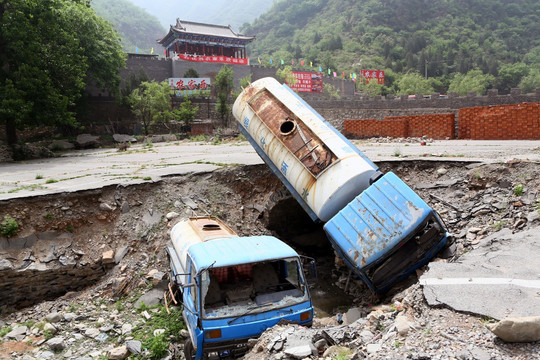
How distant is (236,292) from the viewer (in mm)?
6180

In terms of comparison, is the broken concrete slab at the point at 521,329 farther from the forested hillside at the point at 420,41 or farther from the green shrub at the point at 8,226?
the forested hillside at the point at 420,41

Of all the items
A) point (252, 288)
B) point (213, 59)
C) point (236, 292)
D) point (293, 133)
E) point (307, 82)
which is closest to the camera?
point (236, 292)

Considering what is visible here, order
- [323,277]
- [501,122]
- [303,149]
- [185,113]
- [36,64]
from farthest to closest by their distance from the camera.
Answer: [185,113] → [36,64] → [501,122] → [323,277] → [303,149]

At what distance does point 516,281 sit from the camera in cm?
503

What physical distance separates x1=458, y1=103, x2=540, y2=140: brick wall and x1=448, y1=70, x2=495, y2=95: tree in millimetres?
32285

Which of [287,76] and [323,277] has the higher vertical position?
[287,76]

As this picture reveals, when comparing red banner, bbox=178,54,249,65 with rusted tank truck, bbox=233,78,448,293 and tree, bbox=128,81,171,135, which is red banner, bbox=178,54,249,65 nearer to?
tree, bbox=128,81,171,135

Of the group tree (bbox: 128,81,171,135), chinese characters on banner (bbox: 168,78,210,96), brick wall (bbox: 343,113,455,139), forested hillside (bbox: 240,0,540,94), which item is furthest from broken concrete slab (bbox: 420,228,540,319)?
forested hillside (bbox: 240,0,540,94)

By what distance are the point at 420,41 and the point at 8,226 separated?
270ft

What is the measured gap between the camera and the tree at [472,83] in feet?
A: 162

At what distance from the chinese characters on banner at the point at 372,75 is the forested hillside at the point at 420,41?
7.69 ft

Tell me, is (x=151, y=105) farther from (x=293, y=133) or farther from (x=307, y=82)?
(x=307, y=82)

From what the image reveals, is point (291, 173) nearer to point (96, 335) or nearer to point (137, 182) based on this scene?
point (137, 182)

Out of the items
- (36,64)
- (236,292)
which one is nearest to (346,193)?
(236,292)
